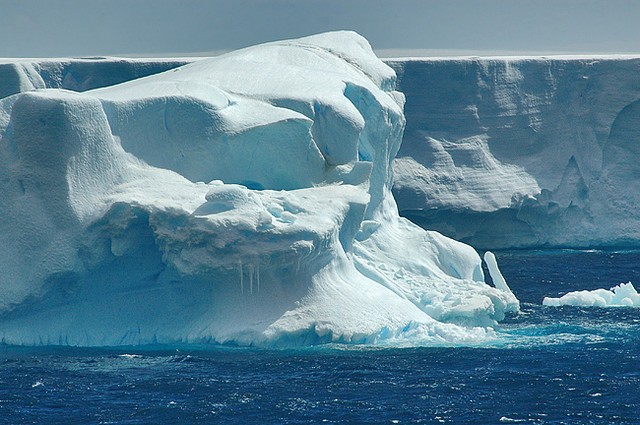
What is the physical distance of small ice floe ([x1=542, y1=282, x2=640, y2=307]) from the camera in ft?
64.6

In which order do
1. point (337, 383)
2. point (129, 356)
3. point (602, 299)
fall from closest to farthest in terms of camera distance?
1. point (337, 383)
2. point (129, 356)
3. point (602, 299)

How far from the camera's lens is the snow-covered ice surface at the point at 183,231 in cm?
1552

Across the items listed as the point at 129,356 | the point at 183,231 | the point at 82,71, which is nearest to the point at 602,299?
the point at 183,231

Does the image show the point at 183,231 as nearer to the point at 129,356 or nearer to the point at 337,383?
the point at 129,356

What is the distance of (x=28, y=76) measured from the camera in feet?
87.5

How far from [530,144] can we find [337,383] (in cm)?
1513

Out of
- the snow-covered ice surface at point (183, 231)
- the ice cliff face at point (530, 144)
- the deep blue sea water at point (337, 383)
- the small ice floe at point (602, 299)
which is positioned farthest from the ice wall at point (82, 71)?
the deep blue sea water at point (337, 383)

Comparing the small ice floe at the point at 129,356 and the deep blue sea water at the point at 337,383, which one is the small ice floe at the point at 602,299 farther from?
the small ice floe at the point at 129,356

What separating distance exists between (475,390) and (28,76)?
15.8 meters

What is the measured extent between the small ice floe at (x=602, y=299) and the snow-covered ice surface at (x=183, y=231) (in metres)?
2.52

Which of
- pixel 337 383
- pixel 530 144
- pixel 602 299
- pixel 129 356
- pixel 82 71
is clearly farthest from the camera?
pixel 530 144

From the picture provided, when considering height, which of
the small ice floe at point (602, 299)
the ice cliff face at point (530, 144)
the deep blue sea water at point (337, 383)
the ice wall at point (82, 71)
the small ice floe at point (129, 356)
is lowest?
the deep blue sea water at point (337, 383)

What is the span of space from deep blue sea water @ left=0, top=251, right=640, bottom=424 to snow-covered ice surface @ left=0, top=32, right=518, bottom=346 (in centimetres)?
44

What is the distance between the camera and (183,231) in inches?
608
